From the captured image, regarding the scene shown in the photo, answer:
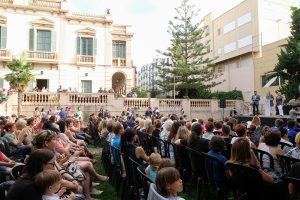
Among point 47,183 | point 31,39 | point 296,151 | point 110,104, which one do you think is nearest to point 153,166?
point 47,183

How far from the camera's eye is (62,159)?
5809 millimetres

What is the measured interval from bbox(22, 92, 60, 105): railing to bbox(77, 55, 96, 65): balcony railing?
6.02m

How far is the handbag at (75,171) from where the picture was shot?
525cm

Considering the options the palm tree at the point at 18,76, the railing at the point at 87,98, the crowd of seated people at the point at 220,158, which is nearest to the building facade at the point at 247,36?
the railing at the point at 87,98

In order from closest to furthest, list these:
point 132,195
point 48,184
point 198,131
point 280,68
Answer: point 48,184 → point 132,195 → point 198,131 → point 280,68

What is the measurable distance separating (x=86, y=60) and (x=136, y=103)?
677 centimetres

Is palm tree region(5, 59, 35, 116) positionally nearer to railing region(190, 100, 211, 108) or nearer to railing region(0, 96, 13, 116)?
railing region(0, 96, 13, 116)

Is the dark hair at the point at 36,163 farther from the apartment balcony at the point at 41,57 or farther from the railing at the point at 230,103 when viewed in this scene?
the railing at the point at 230,103

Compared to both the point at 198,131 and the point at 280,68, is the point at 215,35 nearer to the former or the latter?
the point at 280,68

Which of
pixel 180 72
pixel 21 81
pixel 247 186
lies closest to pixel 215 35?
pixel 180 72

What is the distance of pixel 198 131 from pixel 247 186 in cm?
256

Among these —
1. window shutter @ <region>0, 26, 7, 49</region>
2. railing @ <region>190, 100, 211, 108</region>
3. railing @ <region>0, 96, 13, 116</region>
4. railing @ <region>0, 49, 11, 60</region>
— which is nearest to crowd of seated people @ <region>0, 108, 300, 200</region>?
railing @ <region>0, 96, 13, 116</region>

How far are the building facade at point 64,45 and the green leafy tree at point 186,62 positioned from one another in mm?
4212

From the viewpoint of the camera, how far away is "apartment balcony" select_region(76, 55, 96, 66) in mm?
27373
